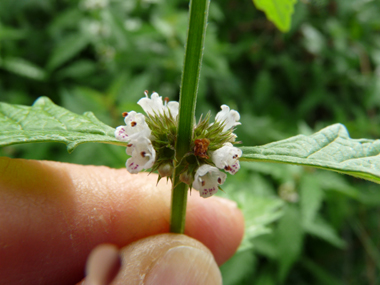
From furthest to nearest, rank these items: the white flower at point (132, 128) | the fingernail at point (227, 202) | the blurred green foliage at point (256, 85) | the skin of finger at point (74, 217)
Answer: the blurred green foliage at point (256, 85) → the fingernail at point (227, 202) → the skin of finger at point (74, 217) → the white flower at point (132, 128)

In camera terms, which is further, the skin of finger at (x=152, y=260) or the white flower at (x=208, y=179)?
the skin of finger at (x=152, y=260)

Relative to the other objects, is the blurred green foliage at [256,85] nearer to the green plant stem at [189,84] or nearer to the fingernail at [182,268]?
the fingernail at [182,268]

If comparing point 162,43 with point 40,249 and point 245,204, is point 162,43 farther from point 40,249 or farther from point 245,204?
point 40,249

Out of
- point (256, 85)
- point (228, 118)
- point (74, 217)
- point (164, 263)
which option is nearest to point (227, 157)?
point (228, 118)

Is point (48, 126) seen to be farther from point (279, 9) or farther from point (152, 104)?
point (279, 9)

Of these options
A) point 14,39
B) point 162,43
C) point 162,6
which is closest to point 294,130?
point 162,43

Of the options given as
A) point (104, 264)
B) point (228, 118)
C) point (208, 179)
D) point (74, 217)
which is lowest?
point (74, 217)

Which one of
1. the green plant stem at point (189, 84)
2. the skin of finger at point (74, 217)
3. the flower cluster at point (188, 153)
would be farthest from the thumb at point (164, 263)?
the flower cluster at point (188, 153)
